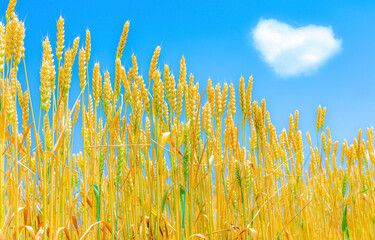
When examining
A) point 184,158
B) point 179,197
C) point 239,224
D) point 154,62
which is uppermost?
point 154,62

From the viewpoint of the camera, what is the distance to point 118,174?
1.37 m

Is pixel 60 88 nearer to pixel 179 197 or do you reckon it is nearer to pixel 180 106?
pixel 180 106

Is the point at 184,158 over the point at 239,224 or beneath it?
over

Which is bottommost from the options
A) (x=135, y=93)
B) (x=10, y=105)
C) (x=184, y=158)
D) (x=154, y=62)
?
(x=184, y=158)

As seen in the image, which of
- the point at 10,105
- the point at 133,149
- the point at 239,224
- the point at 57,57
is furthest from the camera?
the point at 239,224

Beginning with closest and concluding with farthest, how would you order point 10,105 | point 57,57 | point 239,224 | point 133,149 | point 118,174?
point 10,105 < point 57,57 < point 118,174 < point 133,149 < point 239,224

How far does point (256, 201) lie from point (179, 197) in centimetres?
60

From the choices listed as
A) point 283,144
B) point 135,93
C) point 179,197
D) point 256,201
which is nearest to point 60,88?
point 135,93

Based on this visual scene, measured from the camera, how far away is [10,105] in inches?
43.6

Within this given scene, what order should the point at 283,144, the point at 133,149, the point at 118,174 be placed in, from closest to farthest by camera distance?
1. the point at 118,174
2. the point at 133,149
3. the point at 283,144

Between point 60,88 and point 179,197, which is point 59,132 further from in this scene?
point 179,197

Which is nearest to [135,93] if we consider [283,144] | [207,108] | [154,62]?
[154,62]

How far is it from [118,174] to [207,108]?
0.44 metres

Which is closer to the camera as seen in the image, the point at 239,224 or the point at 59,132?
the point at 59,132
